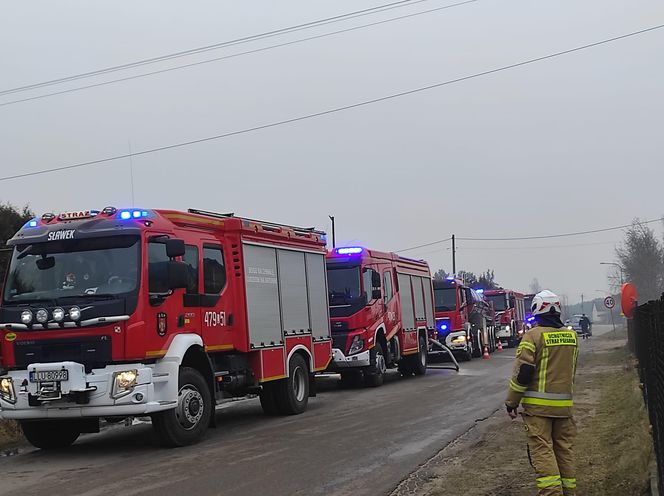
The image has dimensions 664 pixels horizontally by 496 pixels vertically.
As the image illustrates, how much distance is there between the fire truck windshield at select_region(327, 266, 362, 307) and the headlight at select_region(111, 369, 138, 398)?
824 cm

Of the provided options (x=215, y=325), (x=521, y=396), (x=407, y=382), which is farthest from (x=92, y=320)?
(x=407, y=382)

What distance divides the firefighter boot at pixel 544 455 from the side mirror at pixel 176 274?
505 centimetres

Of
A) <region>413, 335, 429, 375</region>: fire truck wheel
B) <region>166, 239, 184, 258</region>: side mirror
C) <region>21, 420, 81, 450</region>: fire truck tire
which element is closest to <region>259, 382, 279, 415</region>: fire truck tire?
<region>21, 420, 81, 450</region>: fire truck tire

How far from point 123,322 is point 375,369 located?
9.46 m

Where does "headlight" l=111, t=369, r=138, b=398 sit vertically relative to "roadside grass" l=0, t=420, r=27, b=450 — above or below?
above

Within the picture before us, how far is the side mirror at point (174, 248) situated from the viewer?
31.3 ft

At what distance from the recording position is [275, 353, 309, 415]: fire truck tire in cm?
1291

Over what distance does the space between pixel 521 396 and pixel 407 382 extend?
533 inches

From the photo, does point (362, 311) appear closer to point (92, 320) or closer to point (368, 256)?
point (368, 256)

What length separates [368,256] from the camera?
17.7 metres

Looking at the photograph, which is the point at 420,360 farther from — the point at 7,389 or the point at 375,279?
the point at 7,389

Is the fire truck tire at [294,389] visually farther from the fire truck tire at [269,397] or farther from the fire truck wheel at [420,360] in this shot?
the fire truck wheel at [420,360]

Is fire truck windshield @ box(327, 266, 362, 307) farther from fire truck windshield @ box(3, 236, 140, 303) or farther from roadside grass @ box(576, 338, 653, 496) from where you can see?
fire truck windshield @ box(3, 236, 140, 303)

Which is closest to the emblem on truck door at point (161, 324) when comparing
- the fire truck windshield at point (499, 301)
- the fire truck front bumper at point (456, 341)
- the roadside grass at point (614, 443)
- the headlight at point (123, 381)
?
the headlight at point (123, 381)
